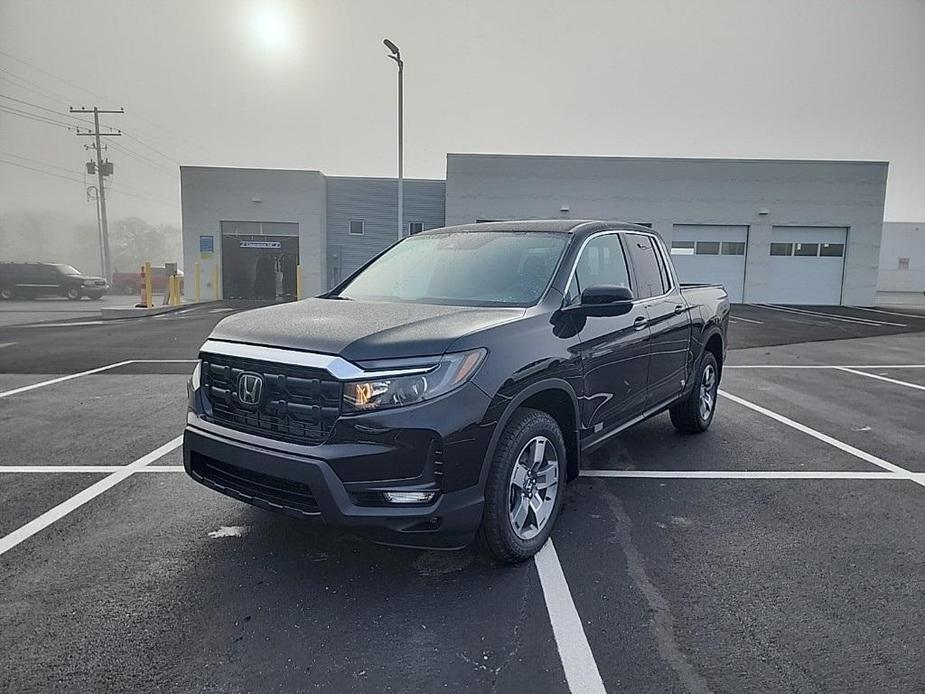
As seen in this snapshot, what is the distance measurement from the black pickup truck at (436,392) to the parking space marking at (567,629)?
0.42 ft

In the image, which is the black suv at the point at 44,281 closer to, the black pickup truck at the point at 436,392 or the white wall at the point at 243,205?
the white wall at the point at 243,205

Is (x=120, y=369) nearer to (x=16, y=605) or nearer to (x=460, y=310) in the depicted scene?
(x=16, y=605)

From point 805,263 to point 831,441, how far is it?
82.4 ft

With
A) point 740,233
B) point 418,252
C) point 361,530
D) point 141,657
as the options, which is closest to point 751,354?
point 418,252

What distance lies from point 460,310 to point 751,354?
10500 mm

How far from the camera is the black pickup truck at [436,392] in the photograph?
283cm

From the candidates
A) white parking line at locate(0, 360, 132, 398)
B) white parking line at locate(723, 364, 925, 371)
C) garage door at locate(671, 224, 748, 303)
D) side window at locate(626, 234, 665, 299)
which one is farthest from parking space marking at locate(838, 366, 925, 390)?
garage door at locate(671, 224, 748, 303)

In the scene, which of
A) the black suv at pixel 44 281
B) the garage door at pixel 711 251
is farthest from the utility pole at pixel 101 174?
the garage door at pixel 711 251

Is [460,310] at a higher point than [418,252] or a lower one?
lower

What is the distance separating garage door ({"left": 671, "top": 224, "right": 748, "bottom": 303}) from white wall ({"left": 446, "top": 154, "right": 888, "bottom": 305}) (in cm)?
33

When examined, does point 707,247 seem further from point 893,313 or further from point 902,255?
point 902,255

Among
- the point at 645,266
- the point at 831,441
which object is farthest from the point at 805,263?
the point at 645,266

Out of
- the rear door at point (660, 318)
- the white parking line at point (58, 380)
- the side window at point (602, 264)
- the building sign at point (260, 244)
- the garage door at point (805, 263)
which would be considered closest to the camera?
the side window at point (602, 264)

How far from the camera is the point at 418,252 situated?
468 centimetres
